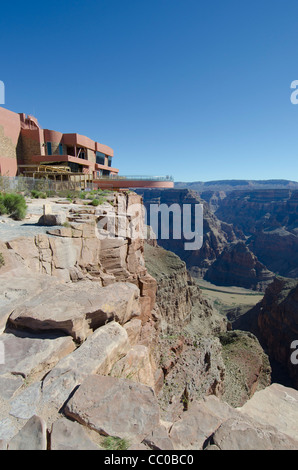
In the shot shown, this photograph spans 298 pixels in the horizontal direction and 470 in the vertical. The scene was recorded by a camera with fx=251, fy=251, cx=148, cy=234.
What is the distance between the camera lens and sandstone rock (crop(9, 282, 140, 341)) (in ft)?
14.8

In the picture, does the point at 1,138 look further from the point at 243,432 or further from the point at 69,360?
the point at 243,432

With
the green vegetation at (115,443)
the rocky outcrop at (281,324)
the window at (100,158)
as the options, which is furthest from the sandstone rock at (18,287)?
the window at (100,158)

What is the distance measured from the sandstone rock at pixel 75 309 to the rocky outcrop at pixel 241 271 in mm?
76275

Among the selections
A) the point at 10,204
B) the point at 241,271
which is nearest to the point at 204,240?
the point at 241,271

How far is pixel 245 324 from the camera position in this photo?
43812mm

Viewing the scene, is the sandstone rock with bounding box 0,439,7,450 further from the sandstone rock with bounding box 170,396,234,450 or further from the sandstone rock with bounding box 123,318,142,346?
the sandstone rock with bounding box 123,318,142,346

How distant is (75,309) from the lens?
15.8 ft

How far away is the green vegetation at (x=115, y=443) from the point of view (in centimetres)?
273

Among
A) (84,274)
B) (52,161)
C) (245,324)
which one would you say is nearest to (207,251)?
(245,324)

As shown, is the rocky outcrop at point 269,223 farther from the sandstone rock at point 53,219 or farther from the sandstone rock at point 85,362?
the sandstone rock at point 85,362

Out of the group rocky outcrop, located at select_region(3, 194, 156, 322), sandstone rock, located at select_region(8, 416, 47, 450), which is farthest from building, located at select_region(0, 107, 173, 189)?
sandstone rock, located at select_region(8, 416, 47, 450)

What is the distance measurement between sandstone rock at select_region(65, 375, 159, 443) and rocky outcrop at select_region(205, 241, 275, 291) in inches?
3082

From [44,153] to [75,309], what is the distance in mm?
30248
